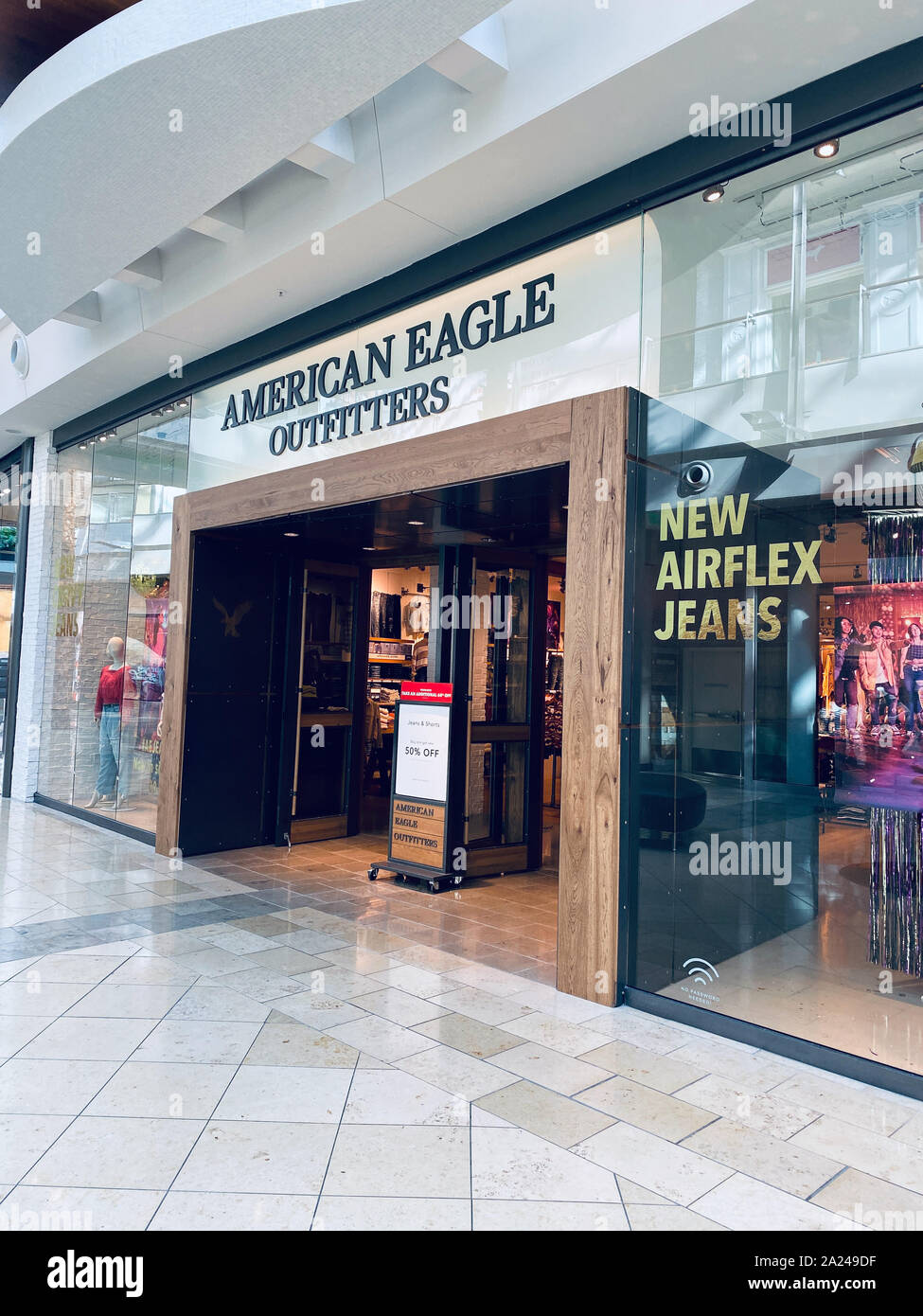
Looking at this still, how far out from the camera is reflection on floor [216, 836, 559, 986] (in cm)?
482

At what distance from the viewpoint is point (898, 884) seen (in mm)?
3406

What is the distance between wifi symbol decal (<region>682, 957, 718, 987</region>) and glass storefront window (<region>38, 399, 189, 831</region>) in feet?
16.3

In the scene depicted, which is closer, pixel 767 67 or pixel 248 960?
pixel 767 67

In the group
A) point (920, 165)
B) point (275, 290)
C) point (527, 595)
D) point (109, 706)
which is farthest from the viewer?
point (109, 706)

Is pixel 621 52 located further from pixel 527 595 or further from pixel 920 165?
pixel 527 595

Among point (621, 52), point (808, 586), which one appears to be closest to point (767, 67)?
point (621, 52)

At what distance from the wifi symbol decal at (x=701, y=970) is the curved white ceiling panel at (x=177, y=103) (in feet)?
12.7

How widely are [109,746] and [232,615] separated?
2041 mm

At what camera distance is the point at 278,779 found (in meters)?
7.51

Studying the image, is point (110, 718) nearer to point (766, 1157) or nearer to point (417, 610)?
point (417, 610)

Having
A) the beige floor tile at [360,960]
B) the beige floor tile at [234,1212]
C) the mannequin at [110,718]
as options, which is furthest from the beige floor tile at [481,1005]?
the mannequin at [110,718]

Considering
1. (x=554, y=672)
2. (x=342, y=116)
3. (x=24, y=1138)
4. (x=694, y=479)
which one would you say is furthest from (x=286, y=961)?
(x=554, y=672)
